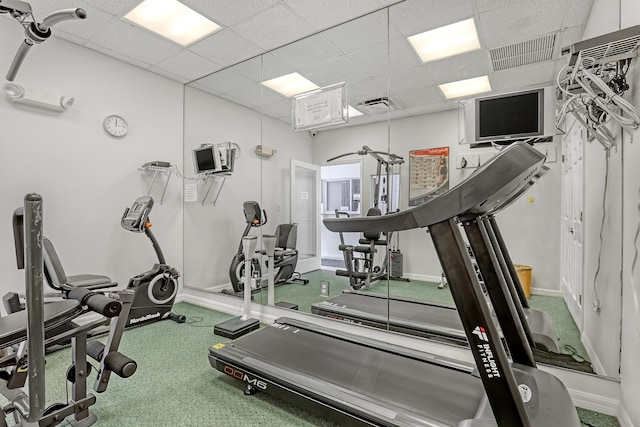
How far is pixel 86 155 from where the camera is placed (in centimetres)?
337

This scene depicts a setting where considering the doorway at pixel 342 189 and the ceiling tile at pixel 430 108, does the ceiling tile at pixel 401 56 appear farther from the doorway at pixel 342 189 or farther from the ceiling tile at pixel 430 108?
the doorway at pixel 342 189

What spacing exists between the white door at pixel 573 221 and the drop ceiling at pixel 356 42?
0.55 meters

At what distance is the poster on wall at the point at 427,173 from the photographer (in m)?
2.83

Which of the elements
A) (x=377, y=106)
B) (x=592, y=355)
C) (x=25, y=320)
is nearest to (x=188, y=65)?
(x=377, y=106)

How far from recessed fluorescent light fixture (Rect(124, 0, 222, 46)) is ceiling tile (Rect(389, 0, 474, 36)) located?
1.74 metres

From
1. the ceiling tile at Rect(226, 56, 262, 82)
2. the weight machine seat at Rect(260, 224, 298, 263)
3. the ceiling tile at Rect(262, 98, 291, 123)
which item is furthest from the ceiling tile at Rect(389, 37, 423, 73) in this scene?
the weight machine seat at Rect(260, 224, 298, 263)

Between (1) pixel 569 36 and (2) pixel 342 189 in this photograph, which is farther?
(2) pixel 342 189

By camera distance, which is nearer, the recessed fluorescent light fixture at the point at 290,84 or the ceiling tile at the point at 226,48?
the ceiling tile at the point at 226,48

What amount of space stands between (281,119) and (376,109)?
1316mm

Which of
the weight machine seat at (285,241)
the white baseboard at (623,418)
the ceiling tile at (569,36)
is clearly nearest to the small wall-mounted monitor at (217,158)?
the weight machine seat at (285,241)

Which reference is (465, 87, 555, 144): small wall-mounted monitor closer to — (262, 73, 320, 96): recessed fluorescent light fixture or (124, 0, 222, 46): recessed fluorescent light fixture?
(262, 73, 320, 96): recessed fluorescent light fixture

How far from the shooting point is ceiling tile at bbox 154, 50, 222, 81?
3.64 m

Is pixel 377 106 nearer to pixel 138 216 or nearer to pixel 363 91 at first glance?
pixel 363 91

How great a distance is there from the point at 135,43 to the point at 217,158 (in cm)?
143
